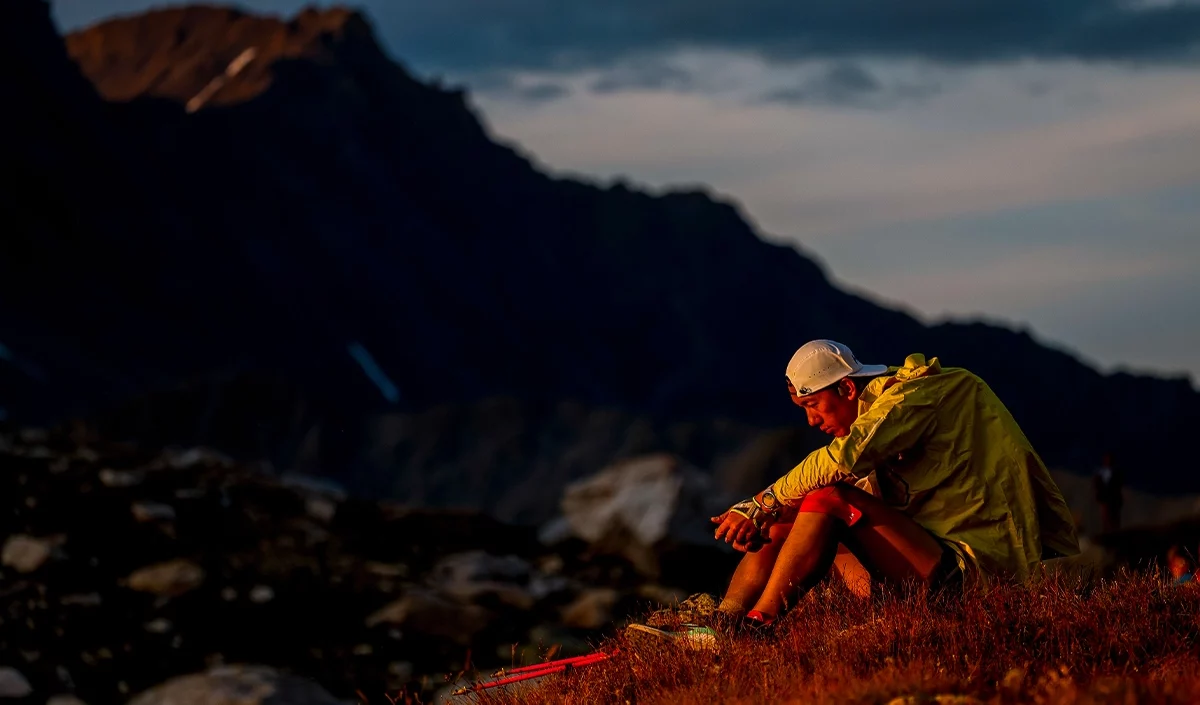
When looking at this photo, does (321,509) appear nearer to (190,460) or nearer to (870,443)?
(190,460)

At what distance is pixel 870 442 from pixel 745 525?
77 centimetres

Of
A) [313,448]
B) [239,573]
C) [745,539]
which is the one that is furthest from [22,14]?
[745,539]

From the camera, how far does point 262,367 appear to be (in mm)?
78250

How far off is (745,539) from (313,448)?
58526mm

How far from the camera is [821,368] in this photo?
23.1 feet

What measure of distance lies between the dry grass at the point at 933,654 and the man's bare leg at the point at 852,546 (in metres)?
0.14

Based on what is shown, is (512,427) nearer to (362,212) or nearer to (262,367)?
(262,367)

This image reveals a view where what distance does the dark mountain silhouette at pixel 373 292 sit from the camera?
220 ft

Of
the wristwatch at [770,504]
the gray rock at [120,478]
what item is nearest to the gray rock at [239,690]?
the wristwatch at [770,504]

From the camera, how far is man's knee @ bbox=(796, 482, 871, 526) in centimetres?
682

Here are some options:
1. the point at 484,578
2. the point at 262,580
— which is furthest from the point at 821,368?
the point at 484,578

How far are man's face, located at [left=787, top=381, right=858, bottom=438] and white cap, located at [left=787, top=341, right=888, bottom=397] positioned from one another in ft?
0.17

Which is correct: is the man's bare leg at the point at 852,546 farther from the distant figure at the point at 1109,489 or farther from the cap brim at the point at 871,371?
the distant figure at the point at 1109,489

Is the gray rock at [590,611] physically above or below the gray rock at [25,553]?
below
